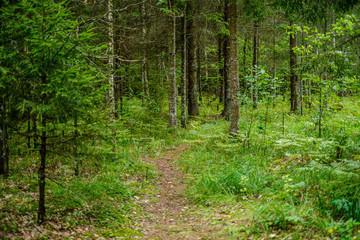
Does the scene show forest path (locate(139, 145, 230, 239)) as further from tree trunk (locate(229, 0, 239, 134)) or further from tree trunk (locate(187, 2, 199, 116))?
tree trunk (locate(187, 2, 199, 116))

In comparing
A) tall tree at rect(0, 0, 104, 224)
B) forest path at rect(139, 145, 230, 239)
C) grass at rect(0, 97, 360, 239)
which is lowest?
forest path at rect(139, 145, 230, 239)

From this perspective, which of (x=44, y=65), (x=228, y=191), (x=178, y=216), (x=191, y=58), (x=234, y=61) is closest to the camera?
(x=44, y=65)

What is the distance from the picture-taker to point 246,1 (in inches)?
389

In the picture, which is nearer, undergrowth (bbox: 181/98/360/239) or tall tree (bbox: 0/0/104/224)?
tall tree (bbox: 0/0/104/224)

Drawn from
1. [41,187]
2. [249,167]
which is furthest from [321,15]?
[41,187]

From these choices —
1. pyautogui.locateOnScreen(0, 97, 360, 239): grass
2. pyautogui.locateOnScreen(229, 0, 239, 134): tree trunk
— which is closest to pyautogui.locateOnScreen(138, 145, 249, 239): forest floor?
pyautogui.locateOnScreen(0, 97, 360, 239): grass

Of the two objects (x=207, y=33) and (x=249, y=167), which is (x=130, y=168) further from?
(x=207, y=33)

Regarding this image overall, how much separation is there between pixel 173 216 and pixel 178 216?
0.12m

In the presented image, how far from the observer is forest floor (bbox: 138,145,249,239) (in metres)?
4.71

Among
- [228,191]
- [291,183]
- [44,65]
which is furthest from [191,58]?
[44,65]

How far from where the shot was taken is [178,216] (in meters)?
5.67

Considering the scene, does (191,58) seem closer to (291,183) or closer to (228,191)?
(228,191)

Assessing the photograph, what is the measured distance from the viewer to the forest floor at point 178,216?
15.5ft

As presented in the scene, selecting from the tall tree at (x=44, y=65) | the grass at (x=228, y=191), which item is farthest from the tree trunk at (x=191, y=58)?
the tall tree at (x=44, y=65)
